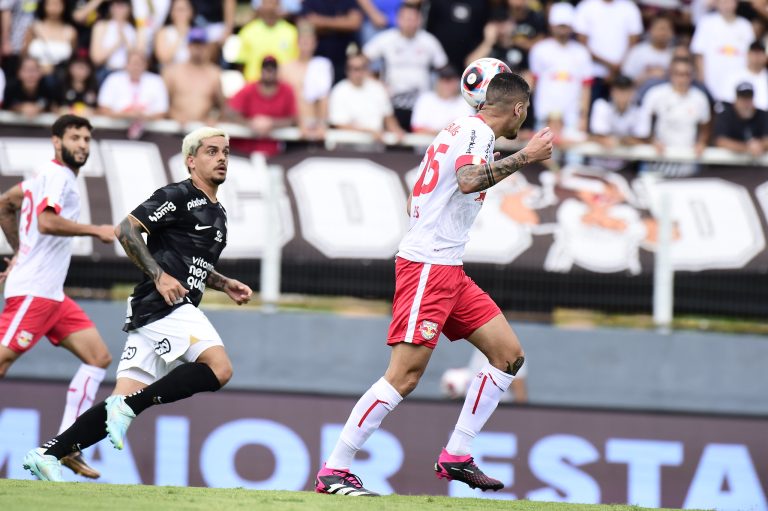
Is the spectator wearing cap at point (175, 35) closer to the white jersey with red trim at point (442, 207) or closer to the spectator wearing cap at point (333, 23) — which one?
the spectator wearing cap at point (333, 23)

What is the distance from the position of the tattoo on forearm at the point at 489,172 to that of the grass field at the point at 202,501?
1.84 m

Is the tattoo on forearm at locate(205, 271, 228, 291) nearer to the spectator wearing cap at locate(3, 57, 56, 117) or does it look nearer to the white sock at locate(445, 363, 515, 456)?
the white sock at locate(445, 363, 515, 456)

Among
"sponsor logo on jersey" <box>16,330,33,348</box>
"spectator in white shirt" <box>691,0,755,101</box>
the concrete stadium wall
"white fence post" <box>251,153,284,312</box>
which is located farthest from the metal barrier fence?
"sponsor logo on jersey" <box>16,330,33,348</box>

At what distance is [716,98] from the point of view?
48.8 ft

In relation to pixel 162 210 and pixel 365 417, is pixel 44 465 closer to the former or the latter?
pixel 162 210

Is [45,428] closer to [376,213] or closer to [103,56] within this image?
[376,213]

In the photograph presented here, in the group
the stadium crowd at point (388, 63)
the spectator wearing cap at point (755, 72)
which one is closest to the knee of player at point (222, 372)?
the stadium crowd at point (388, 63)

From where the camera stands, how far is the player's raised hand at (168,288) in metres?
7.90

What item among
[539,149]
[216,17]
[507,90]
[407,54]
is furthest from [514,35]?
[539,149]

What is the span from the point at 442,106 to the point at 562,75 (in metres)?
1.45

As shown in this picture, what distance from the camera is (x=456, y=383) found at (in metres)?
12.4

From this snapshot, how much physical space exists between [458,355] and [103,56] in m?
5.21

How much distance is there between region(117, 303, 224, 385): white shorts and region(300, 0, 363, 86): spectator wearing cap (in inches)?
296

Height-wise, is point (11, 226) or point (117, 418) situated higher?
point (11, 226)
